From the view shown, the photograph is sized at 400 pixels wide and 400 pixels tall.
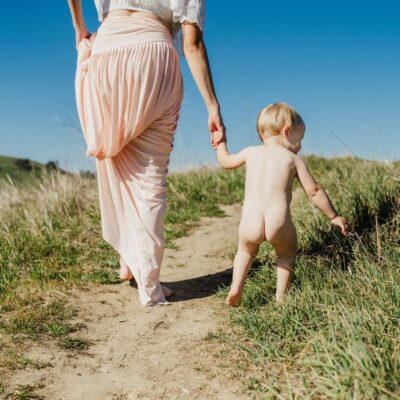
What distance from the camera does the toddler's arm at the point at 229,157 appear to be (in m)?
3.25

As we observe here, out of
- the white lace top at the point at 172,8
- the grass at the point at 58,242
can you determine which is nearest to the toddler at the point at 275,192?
the white lace top at the point at 172,8

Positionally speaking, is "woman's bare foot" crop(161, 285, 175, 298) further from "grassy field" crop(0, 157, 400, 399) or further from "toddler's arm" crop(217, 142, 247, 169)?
"toddler's arm" crop(217, 142, 247, 169)

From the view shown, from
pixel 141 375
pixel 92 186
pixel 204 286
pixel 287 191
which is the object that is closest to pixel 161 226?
pixel 204 286

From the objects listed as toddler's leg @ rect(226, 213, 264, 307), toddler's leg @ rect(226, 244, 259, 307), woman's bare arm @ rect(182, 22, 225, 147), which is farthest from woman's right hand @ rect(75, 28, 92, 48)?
toddler's leg @ rect(226, 244, 259, 307)

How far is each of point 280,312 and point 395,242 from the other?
3.70 feet

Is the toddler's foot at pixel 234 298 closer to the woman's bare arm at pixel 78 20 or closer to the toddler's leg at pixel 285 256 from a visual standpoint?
the toddler's leg at pixel 285 256

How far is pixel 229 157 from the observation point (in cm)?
331

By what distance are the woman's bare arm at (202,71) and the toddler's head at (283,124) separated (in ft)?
0.94

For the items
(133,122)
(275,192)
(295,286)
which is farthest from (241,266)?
(133,122)

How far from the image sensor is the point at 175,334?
3.12 m

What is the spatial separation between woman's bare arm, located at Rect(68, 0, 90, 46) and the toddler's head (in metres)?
1.52

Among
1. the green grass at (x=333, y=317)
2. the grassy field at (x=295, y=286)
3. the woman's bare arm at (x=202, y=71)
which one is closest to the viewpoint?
the green grass at (x=333, y=317)

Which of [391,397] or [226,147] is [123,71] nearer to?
[226,147]

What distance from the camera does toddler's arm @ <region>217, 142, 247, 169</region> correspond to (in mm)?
3246
